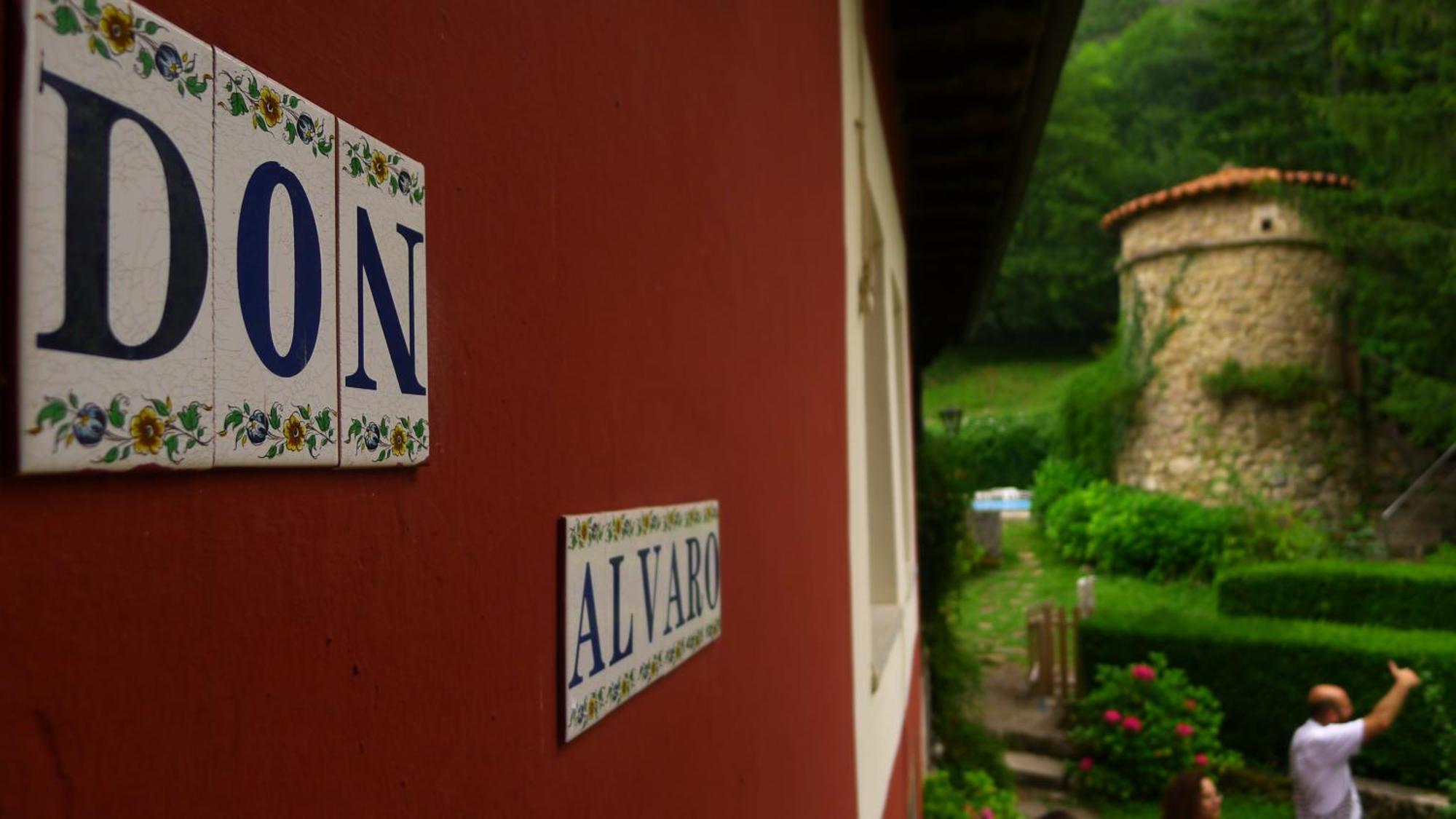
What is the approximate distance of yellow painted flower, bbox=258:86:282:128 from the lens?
1.66ft

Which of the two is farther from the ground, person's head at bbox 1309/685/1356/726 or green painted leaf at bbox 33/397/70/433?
green painted leaf at bbox 33/397/70/433

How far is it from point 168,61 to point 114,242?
0.30 feet

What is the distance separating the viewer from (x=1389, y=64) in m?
15.7

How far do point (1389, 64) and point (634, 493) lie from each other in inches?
734

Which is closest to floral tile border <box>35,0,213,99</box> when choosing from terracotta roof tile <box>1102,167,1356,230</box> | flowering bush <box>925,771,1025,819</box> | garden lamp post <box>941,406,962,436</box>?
flowering bush <box>925,771,1025,819</box>

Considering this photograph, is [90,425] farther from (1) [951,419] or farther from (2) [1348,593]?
(1) [951,419]

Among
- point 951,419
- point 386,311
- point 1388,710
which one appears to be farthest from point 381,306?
point 951,419

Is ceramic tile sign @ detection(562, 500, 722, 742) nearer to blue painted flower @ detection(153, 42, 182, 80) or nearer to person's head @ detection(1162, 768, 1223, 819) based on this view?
blue painted flower @ detection(153, 42, 182, 80)

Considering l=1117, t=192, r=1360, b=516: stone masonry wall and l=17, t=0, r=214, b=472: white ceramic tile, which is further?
l=1117, t=192, r=1360, b=516: stone masonry wall

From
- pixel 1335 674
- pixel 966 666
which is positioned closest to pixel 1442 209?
pixel 1335 674

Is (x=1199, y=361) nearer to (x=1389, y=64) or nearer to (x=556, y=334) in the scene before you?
(x=1389, y=64)

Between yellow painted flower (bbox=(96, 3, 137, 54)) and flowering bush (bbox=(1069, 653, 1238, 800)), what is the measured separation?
9543mm

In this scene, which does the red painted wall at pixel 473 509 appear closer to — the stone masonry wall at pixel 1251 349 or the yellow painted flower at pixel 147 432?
the yellow painted flower at pixel 147 432

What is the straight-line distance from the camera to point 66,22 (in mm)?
406
